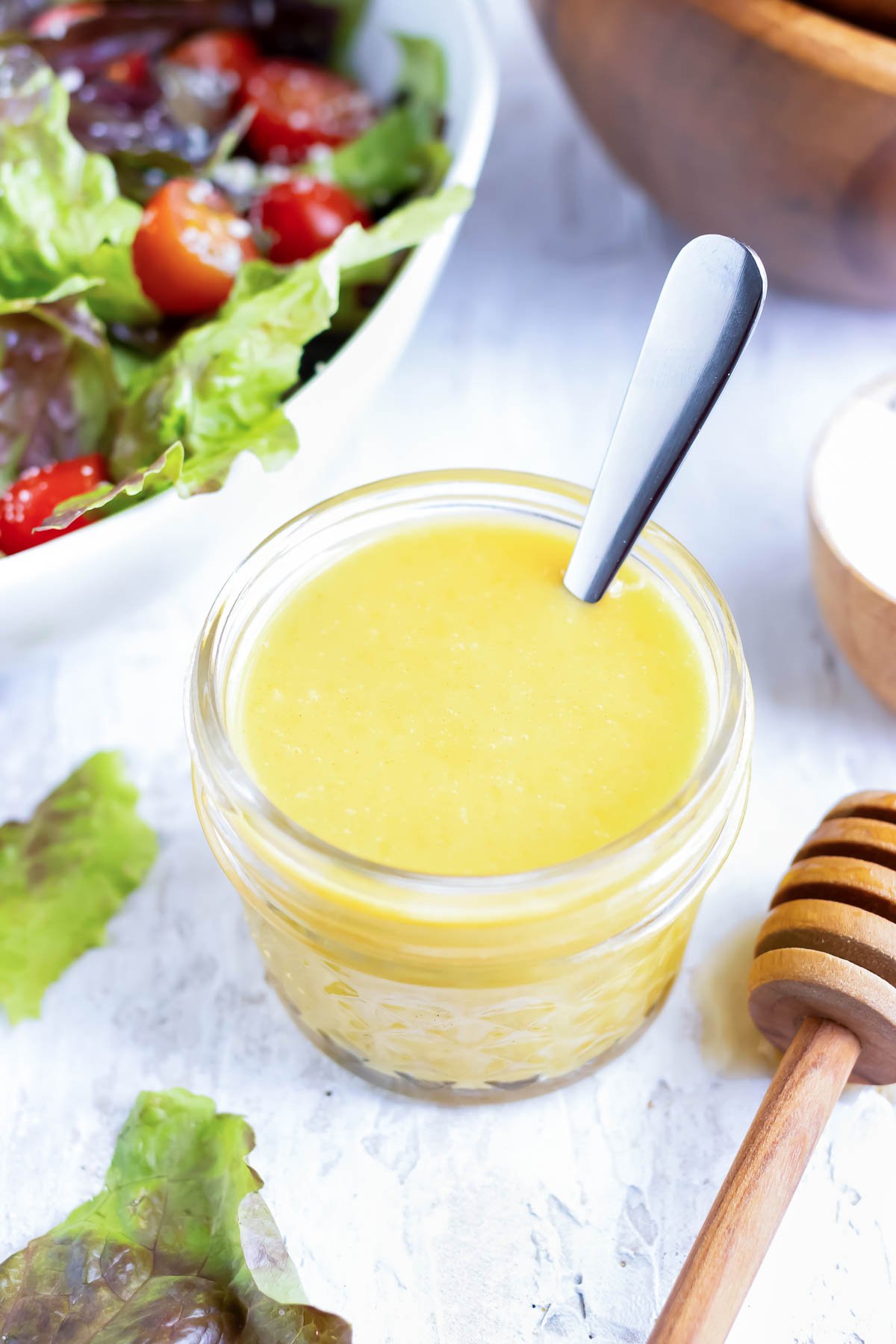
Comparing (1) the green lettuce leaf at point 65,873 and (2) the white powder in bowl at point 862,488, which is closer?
(1) the green lettuce leaf at point 65,873

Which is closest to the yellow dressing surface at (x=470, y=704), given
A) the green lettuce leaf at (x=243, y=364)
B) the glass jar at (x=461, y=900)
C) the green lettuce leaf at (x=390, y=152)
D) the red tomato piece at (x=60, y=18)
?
the glass jar at (x=461, y=900)

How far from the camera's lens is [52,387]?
5.00 feet

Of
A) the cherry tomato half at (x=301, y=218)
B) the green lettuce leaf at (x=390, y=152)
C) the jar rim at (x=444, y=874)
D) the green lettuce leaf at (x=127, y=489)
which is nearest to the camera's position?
the jar rim at (x=444, y=874)

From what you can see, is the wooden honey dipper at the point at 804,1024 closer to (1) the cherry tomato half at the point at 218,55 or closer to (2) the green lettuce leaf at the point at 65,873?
(2) the green lettuce leaf at the point at 65,873

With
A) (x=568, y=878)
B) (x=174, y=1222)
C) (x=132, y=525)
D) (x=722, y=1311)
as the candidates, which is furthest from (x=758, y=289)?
(x=174, y=1222)

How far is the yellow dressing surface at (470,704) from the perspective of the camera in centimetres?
104

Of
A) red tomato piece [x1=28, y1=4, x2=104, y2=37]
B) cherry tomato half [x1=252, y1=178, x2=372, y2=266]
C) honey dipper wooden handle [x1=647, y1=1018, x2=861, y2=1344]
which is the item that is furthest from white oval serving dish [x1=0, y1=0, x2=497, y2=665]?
honey dipper wooden handle [x1=647, y1=1018, x2=861, y2=1344]

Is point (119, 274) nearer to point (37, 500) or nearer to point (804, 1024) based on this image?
point (37, 500)

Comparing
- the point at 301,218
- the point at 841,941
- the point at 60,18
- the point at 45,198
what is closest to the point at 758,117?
the point at 301,218

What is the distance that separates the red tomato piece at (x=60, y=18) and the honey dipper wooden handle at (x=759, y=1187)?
178 centimetres

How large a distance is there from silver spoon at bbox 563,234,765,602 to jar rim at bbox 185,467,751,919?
0.07m

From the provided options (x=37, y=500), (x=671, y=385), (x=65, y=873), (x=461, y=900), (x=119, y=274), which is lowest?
(x=65, y=873)

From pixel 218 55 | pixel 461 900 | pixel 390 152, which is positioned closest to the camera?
pixel 461 900

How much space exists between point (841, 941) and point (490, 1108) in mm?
377
